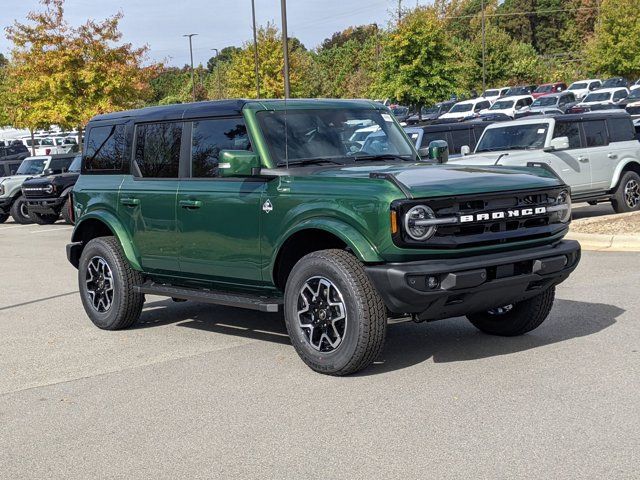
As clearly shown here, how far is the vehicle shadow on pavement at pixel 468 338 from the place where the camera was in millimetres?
7023

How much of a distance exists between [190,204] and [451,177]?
7.44ft

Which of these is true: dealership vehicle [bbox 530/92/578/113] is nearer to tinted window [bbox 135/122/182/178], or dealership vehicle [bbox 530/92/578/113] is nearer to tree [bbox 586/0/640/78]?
tree [bbox 586/0/640/78]

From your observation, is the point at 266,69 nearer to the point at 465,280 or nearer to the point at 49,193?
the point at 49,193

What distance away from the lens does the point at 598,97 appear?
45.3m

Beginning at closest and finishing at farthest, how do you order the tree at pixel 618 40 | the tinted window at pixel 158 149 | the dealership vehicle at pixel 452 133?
the tinted window at pixel 158 149 < the dealership vehicle at pixel 452 133 < the tree at pixel 618 40

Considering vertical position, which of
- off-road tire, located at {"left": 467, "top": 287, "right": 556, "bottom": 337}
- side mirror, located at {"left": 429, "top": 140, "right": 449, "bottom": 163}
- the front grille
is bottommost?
off-road tire, located at {"left": 467, "top": 287, "right": 556, "bottom": 337}

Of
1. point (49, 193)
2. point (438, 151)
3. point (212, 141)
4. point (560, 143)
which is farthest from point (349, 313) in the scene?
point (49, 193)

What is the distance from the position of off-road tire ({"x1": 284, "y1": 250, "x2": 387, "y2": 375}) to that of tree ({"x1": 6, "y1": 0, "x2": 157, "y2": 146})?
2951 centimetres

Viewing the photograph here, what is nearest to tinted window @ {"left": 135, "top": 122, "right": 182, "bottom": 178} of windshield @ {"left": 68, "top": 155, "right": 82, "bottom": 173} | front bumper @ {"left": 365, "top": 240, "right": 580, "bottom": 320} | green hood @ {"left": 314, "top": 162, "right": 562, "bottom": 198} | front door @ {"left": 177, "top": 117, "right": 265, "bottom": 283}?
front door @ {"left": 177, "top": 117, "right": 265, "bottom": 283}

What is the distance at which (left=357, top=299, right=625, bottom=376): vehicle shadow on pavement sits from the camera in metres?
7.02

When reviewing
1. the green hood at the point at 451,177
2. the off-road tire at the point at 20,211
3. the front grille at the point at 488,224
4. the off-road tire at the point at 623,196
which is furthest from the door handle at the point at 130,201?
the off-road tire at the point at 20,211

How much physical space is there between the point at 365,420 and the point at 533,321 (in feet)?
7.63

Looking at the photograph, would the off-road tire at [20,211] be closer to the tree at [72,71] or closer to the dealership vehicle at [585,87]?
the tree at [72,71]

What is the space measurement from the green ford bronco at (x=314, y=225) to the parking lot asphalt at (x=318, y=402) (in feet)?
1.37
